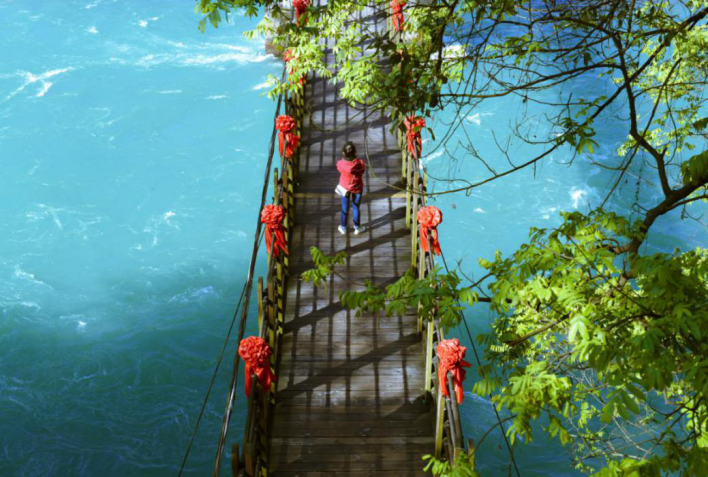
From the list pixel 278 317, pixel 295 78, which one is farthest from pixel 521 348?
pixel 295 78

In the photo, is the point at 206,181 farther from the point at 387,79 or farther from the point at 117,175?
the point at 387,79

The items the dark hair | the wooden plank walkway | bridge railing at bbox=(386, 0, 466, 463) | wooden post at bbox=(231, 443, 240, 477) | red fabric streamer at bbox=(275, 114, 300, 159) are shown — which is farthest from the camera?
red fabric streamer at bbox=(275, 114, 300, 159)

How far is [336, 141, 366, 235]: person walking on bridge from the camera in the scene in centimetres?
1018

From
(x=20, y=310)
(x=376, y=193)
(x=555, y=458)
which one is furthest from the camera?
(x=20, y=310)

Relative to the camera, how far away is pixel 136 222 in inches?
829

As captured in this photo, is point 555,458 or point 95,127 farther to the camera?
point 95,127

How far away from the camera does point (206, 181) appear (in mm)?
22578

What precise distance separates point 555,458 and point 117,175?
51.4 ft

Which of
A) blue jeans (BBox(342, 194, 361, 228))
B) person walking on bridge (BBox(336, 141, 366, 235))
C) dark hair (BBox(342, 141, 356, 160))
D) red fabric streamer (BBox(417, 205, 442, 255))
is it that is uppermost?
dark hair (BBox(342, 141, 356, 160))

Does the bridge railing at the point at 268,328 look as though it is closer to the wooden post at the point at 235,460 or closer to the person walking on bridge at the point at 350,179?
the wooden post at the point at 235,460

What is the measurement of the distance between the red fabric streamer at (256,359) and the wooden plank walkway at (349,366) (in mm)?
863

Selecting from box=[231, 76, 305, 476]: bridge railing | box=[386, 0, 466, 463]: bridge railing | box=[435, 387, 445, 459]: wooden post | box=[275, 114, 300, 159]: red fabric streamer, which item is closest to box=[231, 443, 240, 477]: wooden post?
box=[231, 76, 305, 476]: bridge railing

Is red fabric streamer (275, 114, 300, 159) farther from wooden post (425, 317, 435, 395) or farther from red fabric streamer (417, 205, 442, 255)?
wooden post (425, 317, 435, 395)

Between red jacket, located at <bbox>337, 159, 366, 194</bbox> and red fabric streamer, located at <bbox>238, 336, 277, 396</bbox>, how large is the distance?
3339 millimetres
